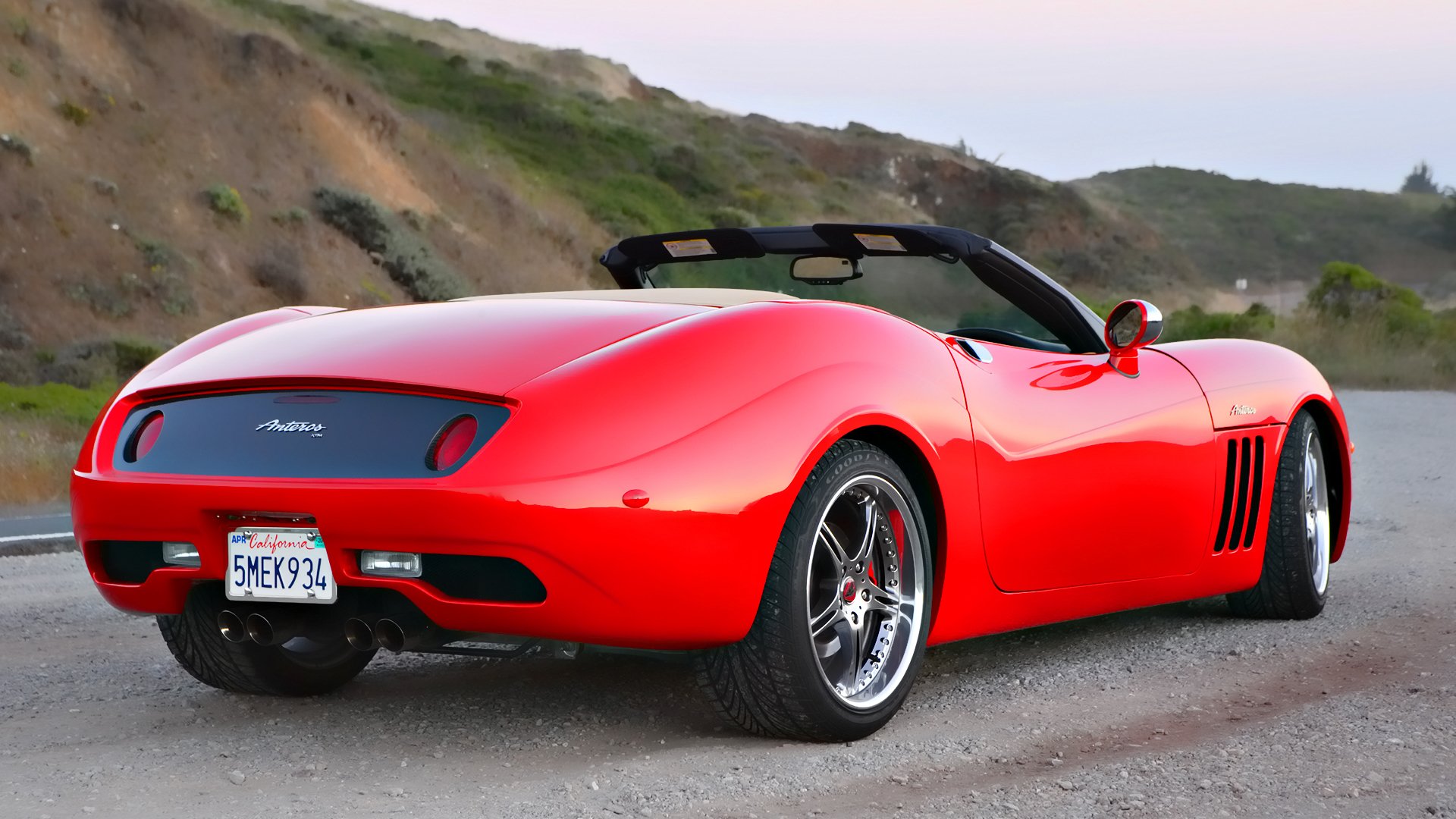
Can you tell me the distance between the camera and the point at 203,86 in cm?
3173

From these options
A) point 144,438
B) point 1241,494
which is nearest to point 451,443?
point 144,438

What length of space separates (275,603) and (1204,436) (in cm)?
293

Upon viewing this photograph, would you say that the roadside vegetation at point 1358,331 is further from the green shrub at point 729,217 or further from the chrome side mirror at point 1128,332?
the chrome side mirror at point 1128,332

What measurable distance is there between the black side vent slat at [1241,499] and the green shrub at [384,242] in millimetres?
25567

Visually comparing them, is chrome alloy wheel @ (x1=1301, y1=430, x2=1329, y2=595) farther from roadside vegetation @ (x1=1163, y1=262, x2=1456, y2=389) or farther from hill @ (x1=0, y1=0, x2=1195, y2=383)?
hill @ (x1=0, y1=0, x2=1195, y2=383)

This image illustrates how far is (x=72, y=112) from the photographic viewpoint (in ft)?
92.8

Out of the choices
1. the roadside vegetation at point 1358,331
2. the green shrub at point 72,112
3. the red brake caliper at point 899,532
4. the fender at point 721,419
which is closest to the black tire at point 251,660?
the fender at point 721,419

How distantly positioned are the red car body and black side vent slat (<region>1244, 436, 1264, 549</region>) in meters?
0.76

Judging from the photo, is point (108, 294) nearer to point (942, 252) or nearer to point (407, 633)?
point (942, 252)

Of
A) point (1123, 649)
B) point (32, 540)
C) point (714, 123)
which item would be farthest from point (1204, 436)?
point (714, 123)

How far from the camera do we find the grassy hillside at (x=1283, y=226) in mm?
98312

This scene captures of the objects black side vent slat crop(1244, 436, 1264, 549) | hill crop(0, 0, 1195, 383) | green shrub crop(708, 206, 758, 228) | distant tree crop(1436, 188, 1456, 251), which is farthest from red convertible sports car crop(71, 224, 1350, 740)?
distant tree crop(1436, 188, 1456, 251)

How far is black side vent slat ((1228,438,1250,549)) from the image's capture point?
17.8 feet

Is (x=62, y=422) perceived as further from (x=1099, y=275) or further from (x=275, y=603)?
(x=1099, y=275)
